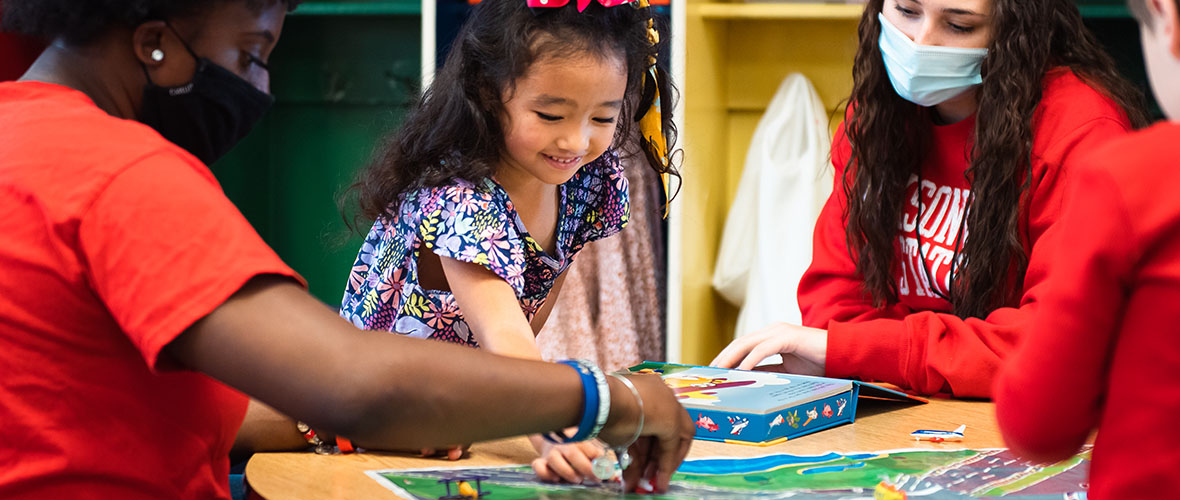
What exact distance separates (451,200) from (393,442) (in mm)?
598

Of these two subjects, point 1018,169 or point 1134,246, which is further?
point 1018,169

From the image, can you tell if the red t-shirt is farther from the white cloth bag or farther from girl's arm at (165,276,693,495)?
the white cloth bag

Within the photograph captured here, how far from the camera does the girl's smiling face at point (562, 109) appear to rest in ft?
4.26

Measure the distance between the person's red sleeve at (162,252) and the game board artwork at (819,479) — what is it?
30cm

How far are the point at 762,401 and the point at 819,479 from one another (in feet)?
0.59

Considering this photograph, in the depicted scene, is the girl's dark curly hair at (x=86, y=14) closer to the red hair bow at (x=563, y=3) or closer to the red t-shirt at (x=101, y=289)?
the red t-shirt at (x=101, y=289)

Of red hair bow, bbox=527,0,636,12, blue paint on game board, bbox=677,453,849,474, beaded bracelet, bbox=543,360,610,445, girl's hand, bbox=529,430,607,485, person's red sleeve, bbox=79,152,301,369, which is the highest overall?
red hair bow, bbox=527,0,636,12

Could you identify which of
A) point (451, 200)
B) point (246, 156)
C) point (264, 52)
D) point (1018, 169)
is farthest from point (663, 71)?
point (246, 156)

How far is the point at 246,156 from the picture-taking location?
3.16m

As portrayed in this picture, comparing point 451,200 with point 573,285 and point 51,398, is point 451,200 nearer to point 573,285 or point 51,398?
point 51,398

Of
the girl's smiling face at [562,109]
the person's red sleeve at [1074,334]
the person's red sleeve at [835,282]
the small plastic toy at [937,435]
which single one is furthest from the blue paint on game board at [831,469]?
the person's red sleeve at [835,282]

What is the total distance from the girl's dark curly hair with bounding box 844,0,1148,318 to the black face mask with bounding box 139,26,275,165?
982mm

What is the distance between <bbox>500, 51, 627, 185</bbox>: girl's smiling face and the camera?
1300mm

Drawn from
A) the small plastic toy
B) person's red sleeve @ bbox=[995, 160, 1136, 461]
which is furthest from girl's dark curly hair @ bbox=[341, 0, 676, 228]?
person's red sleeve @ bbox=[995, 160, 1136, 461]
